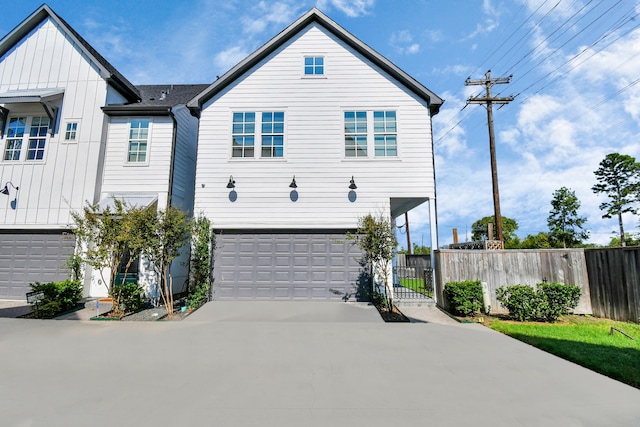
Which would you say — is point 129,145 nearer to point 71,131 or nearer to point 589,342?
point 71,131

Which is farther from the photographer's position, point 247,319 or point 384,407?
point 247,319

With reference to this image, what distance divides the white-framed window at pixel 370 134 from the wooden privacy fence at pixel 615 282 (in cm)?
666

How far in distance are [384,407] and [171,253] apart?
24.3 ft

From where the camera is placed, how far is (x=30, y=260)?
10.6 meters

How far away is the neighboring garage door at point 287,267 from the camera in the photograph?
9.82 metres

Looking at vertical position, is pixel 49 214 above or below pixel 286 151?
below

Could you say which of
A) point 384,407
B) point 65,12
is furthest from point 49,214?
point 384,407

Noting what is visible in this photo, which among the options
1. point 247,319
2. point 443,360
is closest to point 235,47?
point 247,319

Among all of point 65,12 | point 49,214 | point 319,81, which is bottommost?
point 49,214

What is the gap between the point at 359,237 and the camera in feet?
31.3

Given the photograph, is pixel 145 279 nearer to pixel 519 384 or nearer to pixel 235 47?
pixel 235 47

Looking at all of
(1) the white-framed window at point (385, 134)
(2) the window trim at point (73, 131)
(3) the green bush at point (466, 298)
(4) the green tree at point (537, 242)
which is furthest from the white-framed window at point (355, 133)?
(4) the green tree at point (537, 242)

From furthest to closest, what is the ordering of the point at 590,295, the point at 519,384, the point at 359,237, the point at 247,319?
1. the point at 359,237
2. the point at 590,295
3. the point at 247,319
4. the point at 519,384

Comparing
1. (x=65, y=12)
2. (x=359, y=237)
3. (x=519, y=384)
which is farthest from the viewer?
(x=65, y=12)
